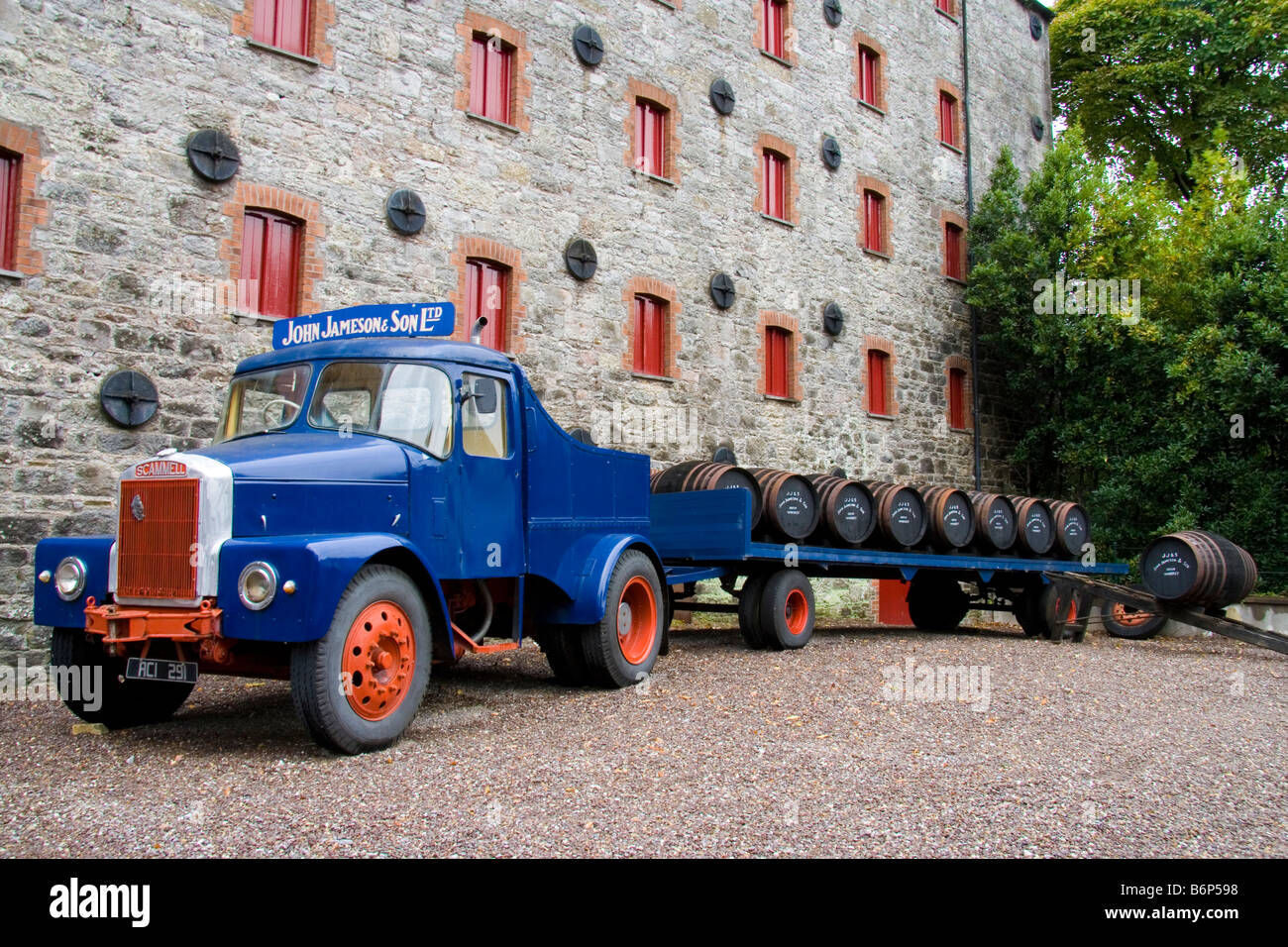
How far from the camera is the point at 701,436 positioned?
1622 cm

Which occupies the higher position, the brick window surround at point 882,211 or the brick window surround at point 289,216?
the brick window surround at point 882,211

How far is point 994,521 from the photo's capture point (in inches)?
537

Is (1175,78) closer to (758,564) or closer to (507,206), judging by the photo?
(507,206)

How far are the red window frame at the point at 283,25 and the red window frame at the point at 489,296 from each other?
322 cm

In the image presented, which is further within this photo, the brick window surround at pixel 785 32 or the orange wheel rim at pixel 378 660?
the brick window surround at pixel 785 32

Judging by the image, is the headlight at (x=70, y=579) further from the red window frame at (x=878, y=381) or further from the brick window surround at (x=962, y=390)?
the brick window surround at (x=962, y=390)

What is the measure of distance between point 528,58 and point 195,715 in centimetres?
1065

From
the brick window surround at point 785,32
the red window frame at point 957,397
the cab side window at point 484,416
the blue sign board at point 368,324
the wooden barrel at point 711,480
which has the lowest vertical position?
the wooden barrel at point 711,480

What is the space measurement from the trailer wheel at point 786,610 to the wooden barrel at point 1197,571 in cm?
493

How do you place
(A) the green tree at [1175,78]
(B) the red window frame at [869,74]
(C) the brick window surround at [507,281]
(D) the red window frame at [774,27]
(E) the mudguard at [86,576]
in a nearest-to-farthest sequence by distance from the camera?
1. (E) the mudguard at [86,576]
2. (C) the brick window surround at [507,281]
3. (D) the red window frame at [774,27]
4. (B) the red window frame at [869,74]
5. (A) the green tree at [1175,78]

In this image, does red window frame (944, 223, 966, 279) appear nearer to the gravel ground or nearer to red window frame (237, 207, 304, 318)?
red window frame (237, 207, 304, 318)

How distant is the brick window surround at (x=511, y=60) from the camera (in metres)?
13.6

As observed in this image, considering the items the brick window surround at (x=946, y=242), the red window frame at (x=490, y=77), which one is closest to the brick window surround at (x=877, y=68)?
the brick window surround at (x=946, y=242)

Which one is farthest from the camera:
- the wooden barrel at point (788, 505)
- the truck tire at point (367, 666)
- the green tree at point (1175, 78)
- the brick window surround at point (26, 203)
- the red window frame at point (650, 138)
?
the green tree at point (1175, 78)
